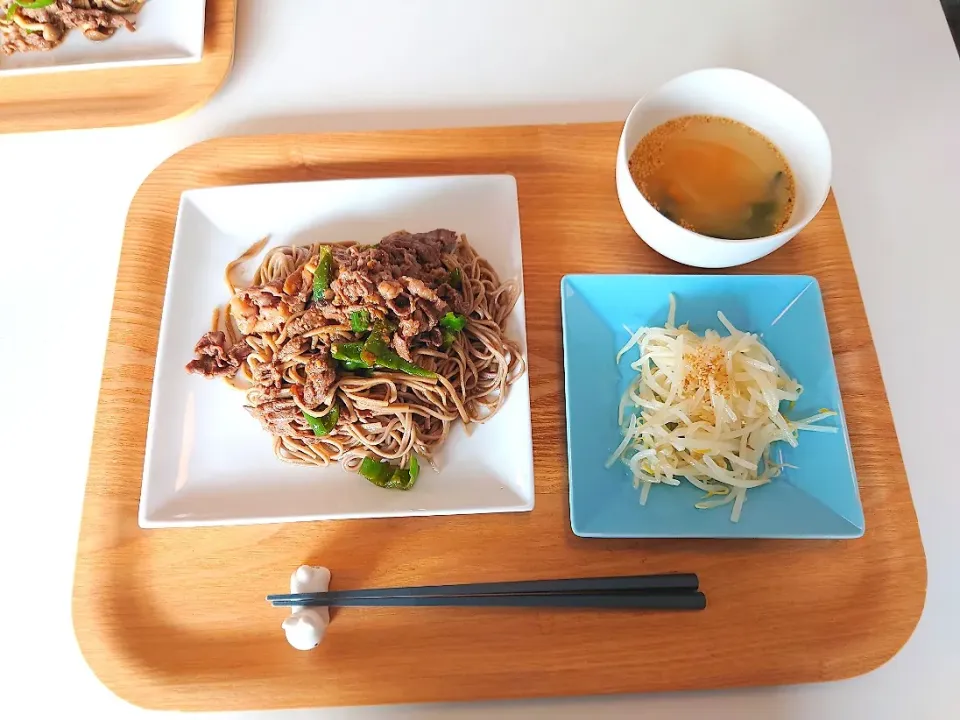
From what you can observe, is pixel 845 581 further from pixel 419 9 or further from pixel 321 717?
pixel 419 9

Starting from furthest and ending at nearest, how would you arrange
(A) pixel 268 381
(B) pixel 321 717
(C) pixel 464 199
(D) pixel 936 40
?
(D) pixel 936 40, (C) pixel 464 199, (A) pixel 268 381, (B) pixel 321 717

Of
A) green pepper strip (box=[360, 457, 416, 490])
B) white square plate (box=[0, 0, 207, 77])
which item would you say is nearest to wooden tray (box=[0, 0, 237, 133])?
white square plate (box=[0, 0, 207, 77])

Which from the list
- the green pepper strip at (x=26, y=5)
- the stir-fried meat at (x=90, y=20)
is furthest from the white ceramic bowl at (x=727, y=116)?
the green pepper strip at (x=26, y=5)

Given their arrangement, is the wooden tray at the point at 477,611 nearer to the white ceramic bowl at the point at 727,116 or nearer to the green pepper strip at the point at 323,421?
the green pepper strip at the point at 323,421

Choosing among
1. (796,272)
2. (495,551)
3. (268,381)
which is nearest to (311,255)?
(268,381)

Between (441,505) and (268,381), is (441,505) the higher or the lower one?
the lower one

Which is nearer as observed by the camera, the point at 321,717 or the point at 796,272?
the point at 321,717

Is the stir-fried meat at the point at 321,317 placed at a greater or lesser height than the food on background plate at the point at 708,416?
greater
